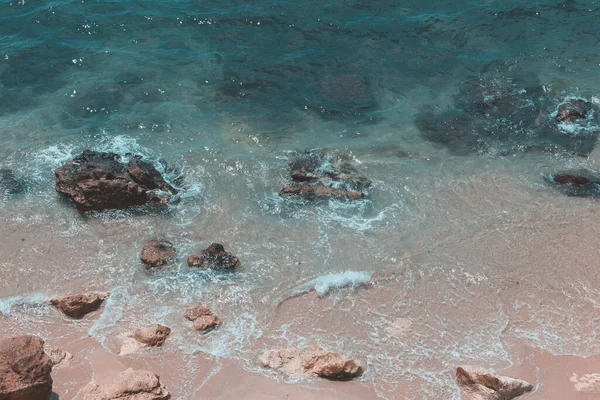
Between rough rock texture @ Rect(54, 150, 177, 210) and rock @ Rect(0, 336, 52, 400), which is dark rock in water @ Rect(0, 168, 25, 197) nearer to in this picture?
rough rock texture @ Rect(54, 150, 177, 210)

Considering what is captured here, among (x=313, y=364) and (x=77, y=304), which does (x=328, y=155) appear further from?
(x=77, y=304)

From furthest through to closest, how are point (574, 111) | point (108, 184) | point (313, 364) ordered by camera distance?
point (574, 111)
point (108, 184)
point (313, 364)

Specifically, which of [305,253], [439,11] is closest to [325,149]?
[305,253]

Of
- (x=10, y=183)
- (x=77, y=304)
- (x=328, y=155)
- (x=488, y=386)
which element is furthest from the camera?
(x=328, y=155)

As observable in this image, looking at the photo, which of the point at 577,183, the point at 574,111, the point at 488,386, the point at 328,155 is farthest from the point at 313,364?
the point at 574,111

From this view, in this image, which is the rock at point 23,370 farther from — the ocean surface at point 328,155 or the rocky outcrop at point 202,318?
the rocky outcrop at point 202,318

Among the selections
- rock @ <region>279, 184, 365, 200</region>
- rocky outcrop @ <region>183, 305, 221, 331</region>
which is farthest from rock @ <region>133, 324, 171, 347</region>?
rock @ <region>279, 184, 365, 200</region>
